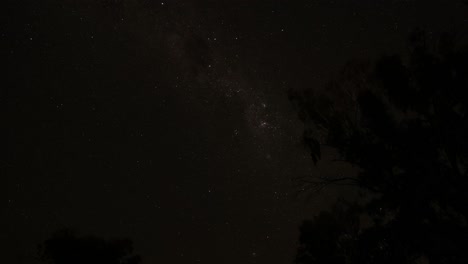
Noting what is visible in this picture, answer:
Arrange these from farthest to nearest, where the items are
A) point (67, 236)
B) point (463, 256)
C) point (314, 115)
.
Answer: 1. point (67, 236)
2. point (314, 115)
3. point (463, 256)

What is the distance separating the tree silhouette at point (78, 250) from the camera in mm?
20500

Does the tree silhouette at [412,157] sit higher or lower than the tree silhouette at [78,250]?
higher

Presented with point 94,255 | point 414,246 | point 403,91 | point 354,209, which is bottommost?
point 94,255

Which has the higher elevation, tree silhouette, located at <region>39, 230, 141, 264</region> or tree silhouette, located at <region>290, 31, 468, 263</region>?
tree silhouette, located at <region>290, 31, 468, 263</region>

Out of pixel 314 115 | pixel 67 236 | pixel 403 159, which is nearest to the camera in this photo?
pixel 403 159

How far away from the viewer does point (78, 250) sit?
20609 millimetres

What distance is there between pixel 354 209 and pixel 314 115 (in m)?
3.22

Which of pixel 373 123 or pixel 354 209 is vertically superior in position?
pixel 373 123

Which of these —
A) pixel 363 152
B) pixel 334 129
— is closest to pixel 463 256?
pixel 363 152

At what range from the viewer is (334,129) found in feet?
50.8

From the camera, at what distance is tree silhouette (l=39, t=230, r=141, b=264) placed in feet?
67.3

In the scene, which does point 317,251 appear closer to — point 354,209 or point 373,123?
point 354,209

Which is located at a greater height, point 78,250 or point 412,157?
point 412,157

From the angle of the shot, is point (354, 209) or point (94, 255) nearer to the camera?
point (354, 209)
